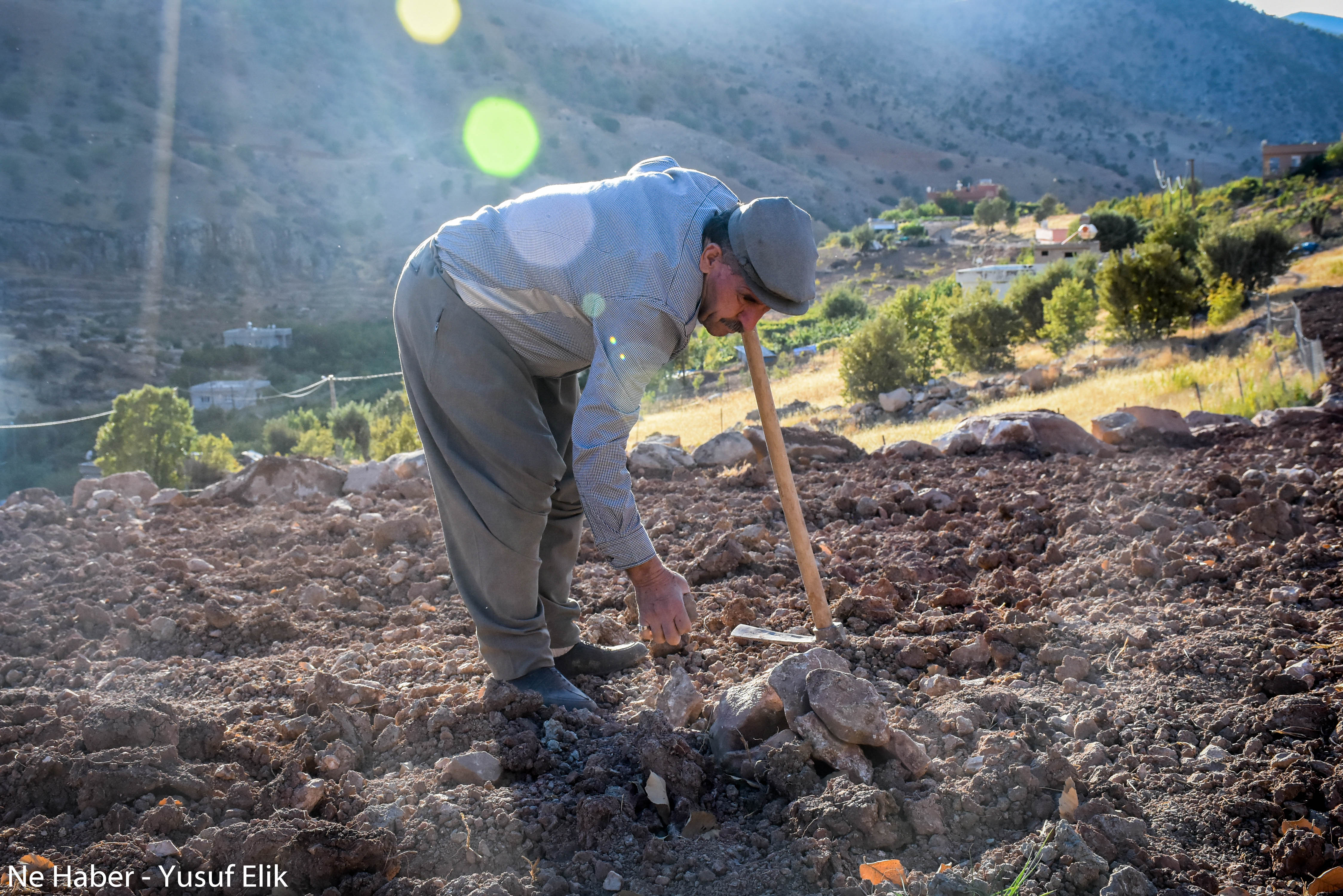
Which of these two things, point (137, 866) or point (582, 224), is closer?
point (137, 866)

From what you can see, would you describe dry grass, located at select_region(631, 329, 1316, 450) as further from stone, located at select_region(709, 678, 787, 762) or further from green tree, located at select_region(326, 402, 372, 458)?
green tree, located at select_region(326, 402, 372, 458)

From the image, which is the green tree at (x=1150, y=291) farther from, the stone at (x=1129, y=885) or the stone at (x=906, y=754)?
the stone at (x=1129, y=885)

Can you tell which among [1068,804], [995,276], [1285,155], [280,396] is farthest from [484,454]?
[1285,155]

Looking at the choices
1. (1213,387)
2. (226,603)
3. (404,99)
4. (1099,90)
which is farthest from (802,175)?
(226,603)

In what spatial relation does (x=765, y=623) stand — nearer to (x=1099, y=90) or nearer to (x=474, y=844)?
(x=474, y=844)

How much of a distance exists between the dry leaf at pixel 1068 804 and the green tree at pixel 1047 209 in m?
54.5

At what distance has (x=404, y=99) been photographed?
60094 millimetres

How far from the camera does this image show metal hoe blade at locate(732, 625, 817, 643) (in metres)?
2.76

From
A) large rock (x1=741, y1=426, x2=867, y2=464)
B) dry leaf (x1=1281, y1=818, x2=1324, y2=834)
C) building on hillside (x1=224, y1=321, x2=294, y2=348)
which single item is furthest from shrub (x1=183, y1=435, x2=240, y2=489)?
building on hillside (x1=224, y1=321, x2=294, y2=348)

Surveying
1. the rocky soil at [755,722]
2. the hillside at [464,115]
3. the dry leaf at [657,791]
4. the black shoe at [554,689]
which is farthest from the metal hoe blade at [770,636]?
the hillside at [464,115]

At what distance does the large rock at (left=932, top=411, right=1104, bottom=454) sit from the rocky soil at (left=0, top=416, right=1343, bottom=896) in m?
1.90

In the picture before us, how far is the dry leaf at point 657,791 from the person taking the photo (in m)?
2.07

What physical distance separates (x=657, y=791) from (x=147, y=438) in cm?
1165

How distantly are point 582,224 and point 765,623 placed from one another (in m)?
1.55
